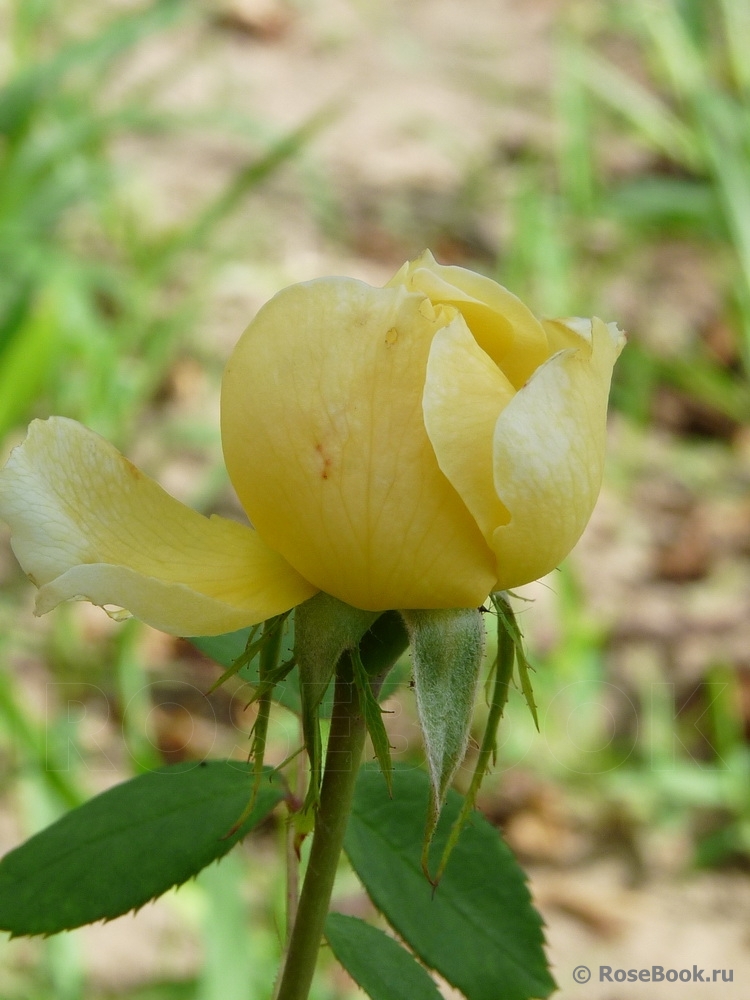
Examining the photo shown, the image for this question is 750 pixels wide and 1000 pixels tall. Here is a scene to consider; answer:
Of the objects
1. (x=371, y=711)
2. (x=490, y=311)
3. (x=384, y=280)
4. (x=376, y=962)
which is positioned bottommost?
(x=384, y=280)

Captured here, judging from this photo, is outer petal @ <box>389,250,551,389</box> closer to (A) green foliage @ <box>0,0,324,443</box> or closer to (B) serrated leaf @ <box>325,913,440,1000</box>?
(B) serrated leaf @ <box>325,913,440,1000</box>

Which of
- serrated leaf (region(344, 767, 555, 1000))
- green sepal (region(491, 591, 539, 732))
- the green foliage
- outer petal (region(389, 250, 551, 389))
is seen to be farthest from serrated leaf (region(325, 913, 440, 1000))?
the green foliage

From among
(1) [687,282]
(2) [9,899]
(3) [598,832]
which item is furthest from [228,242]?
(2) [9,899]

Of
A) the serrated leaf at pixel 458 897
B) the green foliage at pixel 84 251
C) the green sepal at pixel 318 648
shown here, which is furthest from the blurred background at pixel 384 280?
the green sepal at pixel 318 648

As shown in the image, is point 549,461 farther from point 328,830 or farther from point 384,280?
point 384,280

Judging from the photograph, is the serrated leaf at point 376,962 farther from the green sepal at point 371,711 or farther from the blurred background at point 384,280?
the blurred background at point 384,280

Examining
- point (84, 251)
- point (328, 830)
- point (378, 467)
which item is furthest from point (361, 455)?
point (84, 251)
